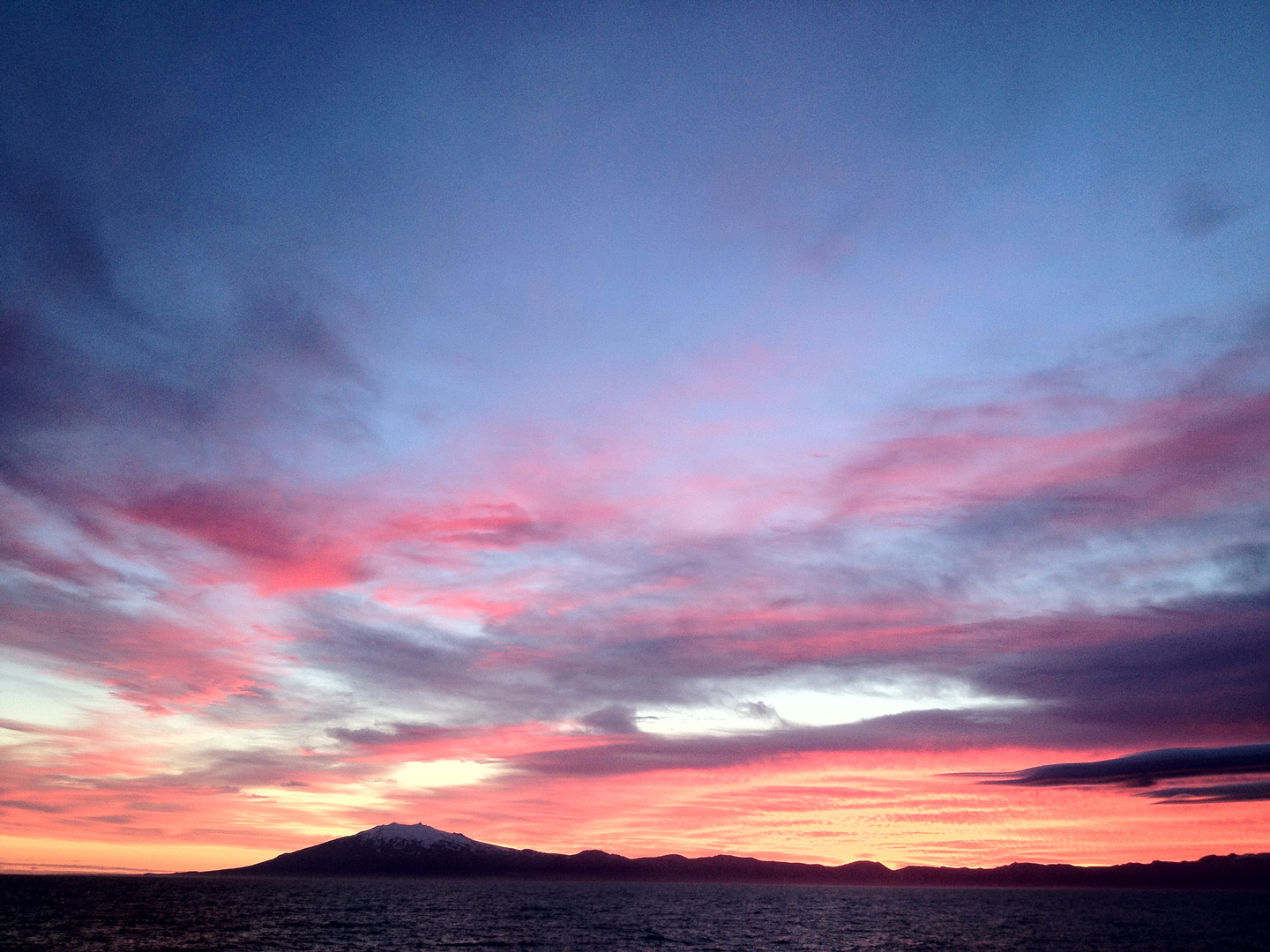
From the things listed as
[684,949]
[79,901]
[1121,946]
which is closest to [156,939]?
[684,949]

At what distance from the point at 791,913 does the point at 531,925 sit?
81.2 metres

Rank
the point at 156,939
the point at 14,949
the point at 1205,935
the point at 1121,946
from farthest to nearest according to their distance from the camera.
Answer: the point at 1205,935, the point at 1121,946, the point at 156,939, the point at 14,949

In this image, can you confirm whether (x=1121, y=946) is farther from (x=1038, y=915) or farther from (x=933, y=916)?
(x=1038, y=915)

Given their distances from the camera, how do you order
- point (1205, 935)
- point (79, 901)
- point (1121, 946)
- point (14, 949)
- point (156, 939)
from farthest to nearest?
1. point (79, 901)
2. point (1205, 935)
3. point (1121, 946)
4. point (156, 939)
5. point (14, 949)

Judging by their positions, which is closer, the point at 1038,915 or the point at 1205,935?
the point at 1205,935

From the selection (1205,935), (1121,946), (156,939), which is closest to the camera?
(156,939)

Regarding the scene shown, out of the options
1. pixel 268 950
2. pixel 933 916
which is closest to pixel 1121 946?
pixel 933 916

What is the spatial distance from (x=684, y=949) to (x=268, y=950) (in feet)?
158

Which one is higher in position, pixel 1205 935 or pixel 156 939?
pixel 156 939

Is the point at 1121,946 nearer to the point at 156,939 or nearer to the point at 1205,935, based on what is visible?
the point at 1205,935

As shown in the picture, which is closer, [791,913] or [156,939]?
[156,939]

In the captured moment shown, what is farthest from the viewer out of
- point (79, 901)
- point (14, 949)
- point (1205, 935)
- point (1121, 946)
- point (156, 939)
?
point (79, 901)

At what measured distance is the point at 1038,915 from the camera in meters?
185

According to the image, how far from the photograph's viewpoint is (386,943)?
9581cm
